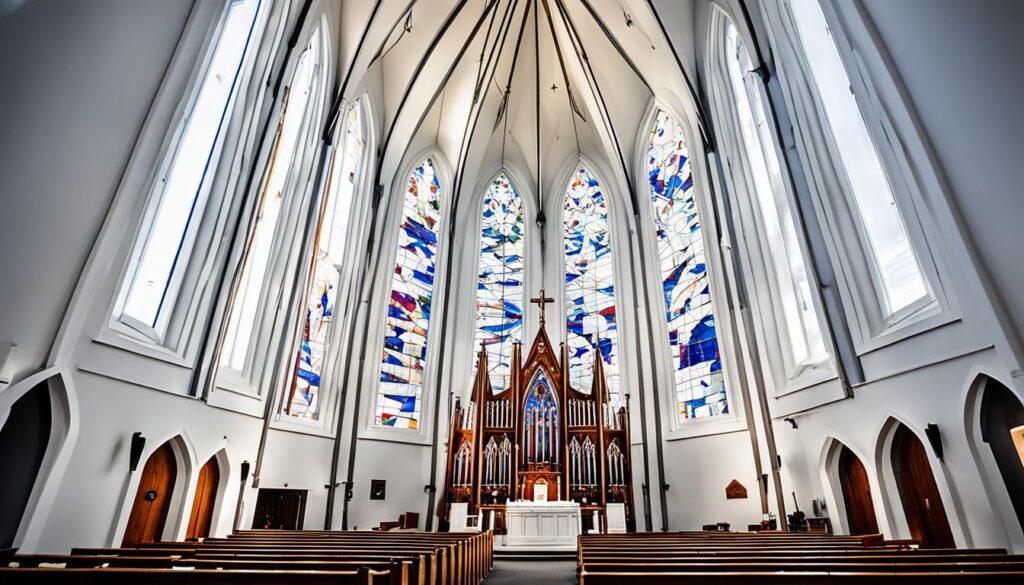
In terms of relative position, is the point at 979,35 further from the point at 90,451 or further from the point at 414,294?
the point at 414,294

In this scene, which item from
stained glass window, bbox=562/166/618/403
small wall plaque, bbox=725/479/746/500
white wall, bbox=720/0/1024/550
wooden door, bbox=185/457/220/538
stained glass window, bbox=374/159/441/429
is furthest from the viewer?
stained glass window, bbox=562/166/618/403

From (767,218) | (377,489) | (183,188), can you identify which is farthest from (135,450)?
(767,218)

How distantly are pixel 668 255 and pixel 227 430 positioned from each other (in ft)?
35.2

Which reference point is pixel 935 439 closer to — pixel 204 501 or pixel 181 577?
pixel 181 577

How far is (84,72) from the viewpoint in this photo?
4633mm

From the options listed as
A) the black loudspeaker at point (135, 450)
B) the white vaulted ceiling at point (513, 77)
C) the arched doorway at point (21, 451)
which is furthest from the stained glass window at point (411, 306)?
the arched doorway at point (21, 451)

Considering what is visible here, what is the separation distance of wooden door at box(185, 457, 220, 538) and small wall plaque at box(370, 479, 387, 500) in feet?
13.1

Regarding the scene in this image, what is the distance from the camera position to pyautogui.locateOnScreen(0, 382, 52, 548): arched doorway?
475 centimetres

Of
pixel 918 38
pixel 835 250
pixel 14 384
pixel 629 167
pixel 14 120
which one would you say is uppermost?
pixel 629 167

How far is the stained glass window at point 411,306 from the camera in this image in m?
12.7

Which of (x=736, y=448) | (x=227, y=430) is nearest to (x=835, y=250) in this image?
(x=736, y=448)

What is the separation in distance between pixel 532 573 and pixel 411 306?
8.57 metres

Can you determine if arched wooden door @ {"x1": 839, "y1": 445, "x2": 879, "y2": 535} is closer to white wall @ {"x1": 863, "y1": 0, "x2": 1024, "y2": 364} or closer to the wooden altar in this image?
white wall @ {"x1": 863, "y1": 0, "x2": 1024, "y2": 364}

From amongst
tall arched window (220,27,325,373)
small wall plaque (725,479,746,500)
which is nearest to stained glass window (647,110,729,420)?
small wall plaque (725,479,746,500)
